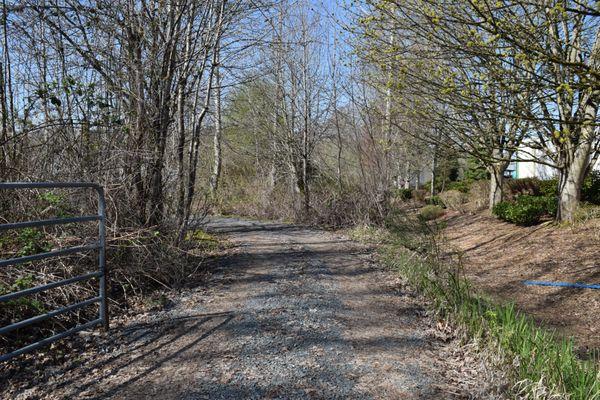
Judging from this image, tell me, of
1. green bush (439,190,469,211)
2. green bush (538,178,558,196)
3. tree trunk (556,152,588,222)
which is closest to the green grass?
tree trunk (556,152,588,222)

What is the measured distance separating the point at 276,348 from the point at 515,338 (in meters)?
1.84

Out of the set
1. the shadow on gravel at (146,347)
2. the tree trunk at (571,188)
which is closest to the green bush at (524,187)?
the tree trunk at (571,188)

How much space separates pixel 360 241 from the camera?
32.7ft

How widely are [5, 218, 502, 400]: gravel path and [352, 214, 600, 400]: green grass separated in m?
0.26

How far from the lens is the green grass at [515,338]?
9.31ft

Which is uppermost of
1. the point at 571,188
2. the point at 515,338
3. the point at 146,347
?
the point at 571,188

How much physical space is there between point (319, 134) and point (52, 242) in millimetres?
11351

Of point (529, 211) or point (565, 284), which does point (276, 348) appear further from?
point (529, 211)

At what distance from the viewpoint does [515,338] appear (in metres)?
3.47

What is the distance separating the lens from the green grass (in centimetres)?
284

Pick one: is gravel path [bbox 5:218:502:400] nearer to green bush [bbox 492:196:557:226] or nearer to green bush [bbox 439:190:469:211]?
green bush [bbox 492:196:557:226]

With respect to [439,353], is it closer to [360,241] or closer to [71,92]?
[71,92]

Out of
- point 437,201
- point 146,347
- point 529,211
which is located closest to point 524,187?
point 437,201

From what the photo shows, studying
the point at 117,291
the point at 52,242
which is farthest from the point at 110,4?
the point at 117,291
